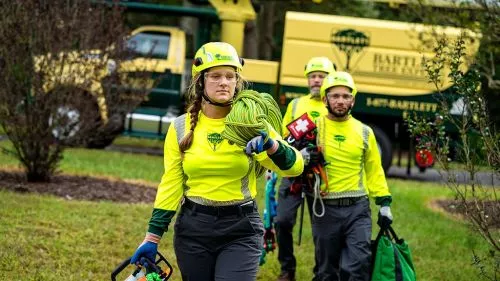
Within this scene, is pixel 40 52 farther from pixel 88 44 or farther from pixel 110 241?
pixel 110 241

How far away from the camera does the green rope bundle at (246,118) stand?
521 centimetres

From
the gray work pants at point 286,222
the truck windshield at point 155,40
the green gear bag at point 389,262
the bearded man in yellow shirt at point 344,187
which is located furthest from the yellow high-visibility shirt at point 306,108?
the truck windshield at point 155,40

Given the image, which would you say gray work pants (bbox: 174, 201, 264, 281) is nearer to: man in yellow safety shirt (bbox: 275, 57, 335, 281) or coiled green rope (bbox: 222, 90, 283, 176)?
coiled green rope (bbox: 222, 90, 283, 176)

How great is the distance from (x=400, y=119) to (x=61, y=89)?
8.25 m

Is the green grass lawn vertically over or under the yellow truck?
under

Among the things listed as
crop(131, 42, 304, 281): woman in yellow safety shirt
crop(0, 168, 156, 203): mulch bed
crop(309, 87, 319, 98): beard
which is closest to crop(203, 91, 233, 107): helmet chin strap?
crop(131, 42, 304, 281): woman in yellow safety shirt

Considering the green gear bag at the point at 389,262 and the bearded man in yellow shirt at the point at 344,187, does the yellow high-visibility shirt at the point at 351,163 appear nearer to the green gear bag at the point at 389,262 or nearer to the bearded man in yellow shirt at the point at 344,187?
the bearded man in yellow shirt at the point at 344,187

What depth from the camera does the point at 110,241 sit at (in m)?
9.97

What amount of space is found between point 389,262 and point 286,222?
1.82 metres

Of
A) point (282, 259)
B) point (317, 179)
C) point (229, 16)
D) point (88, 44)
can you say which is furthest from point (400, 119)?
point (317, 179)

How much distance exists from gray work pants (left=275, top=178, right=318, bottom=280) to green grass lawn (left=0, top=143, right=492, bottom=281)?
180 millimetres

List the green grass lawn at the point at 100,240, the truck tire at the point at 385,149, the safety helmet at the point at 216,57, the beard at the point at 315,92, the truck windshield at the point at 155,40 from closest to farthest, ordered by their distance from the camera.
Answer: the safety helmet at the point at 216,57 < the green grass lawn at the point at 100,240 < the beard at the point at 315,92 < the truck tire at the point at 385,149 < the truck windshield at the point at 155,40

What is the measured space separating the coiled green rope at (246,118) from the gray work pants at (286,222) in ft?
13.0

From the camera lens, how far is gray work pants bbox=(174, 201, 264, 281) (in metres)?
5.46
